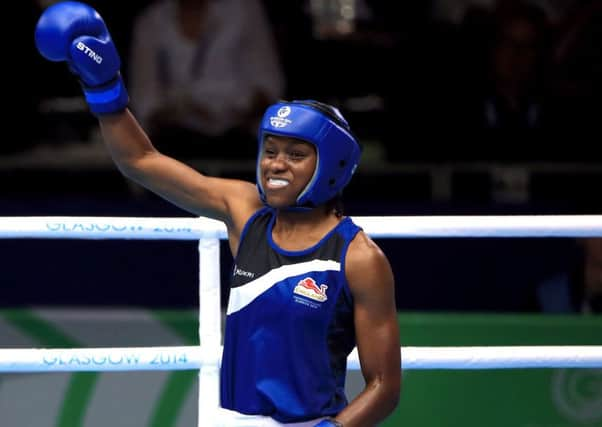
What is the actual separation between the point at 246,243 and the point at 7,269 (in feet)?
7.80

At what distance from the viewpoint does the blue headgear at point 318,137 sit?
2.87 m

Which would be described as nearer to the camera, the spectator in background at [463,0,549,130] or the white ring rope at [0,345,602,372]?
the white ring rope at [0,345,602,372]

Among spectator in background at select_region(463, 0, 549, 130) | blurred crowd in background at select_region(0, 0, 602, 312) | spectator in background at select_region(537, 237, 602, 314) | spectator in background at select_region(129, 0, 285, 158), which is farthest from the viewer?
spectator in background at select_region(129, 0, 285, 158)

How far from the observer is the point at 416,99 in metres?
5.92

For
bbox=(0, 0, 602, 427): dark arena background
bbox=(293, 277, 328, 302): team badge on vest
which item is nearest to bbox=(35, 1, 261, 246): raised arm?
bbox=(293, 277, 328, 302): team badge on vest

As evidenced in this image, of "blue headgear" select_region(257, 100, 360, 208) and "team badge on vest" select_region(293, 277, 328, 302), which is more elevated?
"blue headgear" select_region(257, 100, 360, 208)

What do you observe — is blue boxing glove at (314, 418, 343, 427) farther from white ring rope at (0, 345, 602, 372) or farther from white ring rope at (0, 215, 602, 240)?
white ring rope at (0, 215, 602, 240)

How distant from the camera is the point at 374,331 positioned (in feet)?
9.36

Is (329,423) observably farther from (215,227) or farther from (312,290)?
(215,227)

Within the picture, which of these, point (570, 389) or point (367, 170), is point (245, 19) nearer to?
point (367, 170)

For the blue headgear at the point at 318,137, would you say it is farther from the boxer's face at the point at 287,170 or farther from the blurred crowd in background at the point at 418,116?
the blurred crowd in background at the point at 418,116

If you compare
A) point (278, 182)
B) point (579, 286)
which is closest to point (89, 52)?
point (278, 182)

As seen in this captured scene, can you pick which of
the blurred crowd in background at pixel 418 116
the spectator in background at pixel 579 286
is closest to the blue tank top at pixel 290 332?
the spectator in background at pixel 579 286

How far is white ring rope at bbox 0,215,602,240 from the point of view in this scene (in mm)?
3357
